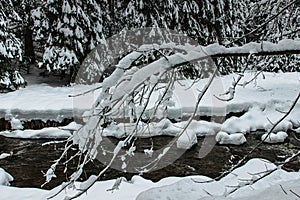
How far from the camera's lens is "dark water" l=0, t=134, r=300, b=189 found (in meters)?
6.52

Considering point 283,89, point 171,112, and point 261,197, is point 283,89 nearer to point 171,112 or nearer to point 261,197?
point 171,112

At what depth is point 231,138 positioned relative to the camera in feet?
27.0

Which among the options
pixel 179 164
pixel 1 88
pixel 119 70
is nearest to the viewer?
pixel 119 70

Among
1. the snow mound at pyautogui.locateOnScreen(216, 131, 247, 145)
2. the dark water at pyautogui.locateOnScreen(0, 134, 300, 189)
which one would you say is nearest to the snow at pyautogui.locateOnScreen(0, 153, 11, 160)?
the dark water at pyautogui.locateOnScreen(0, 134, 300, 189)

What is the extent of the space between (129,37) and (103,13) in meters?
1.70

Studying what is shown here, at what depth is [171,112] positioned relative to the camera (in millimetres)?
9281

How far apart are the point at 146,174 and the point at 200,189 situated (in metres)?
2.45

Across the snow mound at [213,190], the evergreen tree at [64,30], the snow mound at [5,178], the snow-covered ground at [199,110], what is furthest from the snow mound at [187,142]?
the evergreen tree at [64,30]

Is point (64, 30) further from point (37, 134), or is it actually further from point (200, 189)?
point (200, 189)

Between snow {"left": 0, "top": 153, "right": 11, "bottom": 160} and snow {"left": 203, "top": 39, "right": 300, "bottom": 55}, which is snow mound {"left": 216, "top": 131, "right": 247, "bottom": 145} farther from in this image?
snow {"left": 203, "top": 39, "right": 300, "bottom": 55}

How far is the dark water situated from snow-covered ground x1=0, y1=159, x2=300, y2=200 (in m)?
0.96

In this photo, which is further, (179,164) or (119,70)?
(179,164)

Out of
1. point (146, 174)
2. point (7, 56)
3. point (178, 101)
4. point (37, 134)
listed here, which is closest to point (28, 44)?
point (7, 56)

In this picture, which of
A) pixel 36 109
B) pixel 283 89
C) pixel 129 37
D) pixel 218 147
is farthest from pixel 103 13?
pixel 218 147
